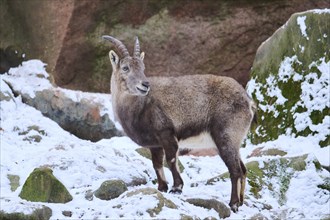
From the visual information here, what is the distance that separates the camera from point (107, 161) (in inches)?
421

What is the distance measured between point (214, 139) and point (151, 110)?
0.92m

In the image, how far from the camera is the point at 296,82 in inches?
483

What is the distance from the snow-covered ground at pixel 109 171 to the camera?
8.15 metres

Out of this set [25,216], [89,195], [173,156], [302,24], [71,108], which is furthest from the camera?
[71,108]

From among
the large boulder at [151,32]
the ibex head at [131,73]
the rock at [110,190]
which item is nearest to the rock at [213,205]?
the rock at [110,190]

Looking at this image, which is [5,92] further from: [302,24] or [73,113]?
[302,24]

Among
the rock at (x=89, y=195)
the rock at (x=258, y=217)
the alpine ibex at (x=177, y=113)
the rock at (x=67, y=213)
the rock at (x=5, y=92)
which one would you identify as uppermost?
the alpine ibex at (x=177, y=113)

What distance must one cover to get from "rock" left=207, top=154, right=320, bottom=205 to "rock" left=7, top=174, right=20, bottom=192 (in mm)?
2804

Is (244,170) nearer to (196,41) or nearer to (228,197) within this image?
(228,197)

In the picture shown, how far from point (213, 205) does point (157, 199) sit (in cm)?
83

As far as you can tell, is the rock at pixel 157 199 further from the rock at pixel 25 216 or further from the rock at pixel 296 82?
the rock at pixel 296 82

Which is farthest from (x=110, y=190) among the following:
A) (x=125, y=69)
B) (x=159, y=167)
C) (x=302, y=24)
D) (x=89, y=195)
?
(x=302, y=24)

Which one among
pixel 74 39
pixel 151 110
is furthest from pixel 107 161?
pixel 74 39

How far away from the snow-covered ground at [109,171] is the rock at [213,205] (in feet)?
0.30
